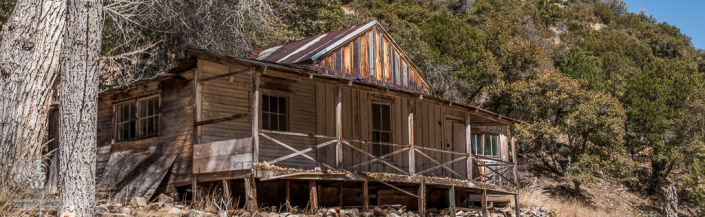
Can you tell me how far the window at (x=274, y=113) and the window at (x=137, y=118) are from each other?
2417 millimetres

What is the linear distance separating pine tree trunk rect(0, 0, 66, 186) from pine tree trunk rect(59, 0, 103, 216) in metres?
0.71

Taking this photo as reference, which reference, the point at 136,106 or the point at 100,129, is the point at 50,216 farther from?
the point at 100,129

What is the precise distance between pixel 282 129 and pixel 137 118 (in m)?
3.50

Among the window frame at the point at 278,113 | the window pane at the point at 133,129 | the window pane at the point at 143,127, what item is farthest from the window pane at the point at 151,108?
the window frame at the point at 278,113

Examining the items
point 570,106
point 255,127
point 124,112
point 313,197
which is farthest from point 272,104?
point 570,106

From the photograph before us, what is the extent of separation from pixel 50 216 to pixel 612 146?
989 inches

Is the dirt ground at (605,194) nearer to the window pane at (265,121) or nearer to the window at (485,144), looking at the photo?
the window at (485,144)

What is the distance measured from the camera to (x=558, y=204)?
25.4 meters

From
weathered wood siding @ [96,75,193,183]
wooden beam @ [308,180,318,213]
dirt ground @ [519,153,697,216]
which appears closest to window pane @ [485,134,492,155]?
dirt ground @ [519,153,697,216]

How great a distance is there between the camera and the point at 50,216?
8.84 metres

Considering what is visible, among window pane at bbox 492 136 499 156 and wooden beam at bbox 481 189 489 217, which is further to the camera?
window pane at bbox 492 136 499 156

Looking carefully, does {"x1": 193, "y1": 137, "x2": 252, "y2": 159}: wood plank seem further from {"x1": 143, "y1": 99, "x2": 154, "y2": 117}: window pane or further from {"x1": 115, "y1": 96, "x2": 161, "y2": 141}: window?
{"x1": 143, "y1": 99, "x2": 154, "y2": 117}: window pane

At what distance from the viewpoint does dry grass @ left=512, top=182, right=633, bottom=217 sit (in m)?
23.5

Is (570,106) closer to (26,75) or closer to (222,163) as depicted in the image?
(222,163)
